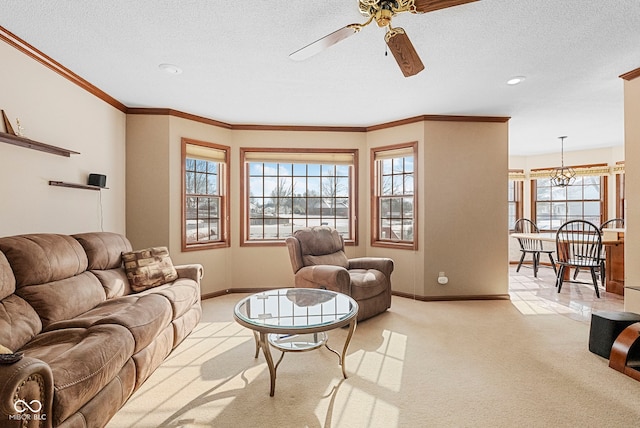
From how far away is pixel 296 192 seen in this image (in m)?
5.04

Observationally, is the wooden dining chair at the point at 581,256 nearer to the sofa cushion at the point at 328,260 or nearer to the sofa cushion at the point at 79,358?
the sofa cushion at the point at 328,260

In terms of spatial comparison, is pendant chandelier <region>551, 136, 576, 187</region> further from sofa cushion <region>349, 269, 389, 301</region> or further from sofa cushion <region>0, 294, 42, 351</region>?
sofa cushion <region>0, 294, 42, 351</region>

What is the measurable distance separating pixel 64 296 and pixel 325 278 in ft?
7.04

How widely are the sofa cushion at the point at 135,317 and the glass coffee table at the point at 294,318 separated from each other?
1.93ft

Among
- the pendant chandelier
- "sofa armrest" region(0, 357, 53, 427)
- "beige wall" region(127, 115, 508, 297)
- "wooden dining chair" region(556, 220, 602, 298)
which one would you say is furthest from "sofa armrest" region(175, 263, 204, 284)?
the pendant chandelier

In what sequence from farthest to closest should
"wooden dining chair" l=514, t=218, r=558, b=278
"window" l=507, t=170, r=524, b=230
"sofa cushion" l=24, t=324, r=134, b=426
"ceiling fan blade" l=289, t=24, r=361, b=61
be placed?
"window" l=507, t=170, r=524, b=230, "wooden dining chair" l=514, t=218, r=558, b=278, "ceiling fan blade" l=289, t=24, r=361, b=61, "sofa cushion" l=24, t=324, r=134, b=426

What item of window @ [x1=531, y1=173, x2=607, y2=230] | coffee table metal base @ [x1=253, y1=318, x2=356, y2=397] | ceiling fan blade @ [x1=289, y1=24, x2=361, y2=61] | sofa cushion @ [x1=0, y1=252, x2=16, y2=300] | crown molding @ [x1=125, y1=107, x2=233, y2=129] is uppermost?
crown molding @ [x1=125, y1=107, x2=233, y2=129]

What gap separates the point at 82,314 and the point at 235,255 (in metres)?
2.50

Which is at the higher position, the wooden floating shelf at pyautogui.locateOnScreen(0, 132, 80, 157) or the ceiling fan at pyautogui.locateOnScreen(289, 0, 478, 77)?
the ceiling fan at pyautogui.locateOnScreen(289, 0, 478, 77)

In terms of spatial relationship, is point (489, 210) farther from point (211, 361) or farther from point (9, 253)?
point (9, 253)

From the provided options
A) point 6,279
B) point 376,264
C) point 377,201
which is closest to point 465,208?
point 377,201

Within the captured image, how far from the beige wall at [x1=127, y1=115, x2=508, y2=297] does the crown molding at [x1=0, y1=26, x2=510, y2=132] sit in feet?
0.22

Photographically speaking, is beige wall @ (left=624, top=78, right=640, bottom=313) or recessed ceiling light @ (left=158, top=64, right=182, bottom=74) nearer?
recessed ceiling light @ (left=158, top=64, right=182, bottom=74)

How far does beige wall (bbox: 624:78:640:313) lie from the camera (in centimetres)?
304
